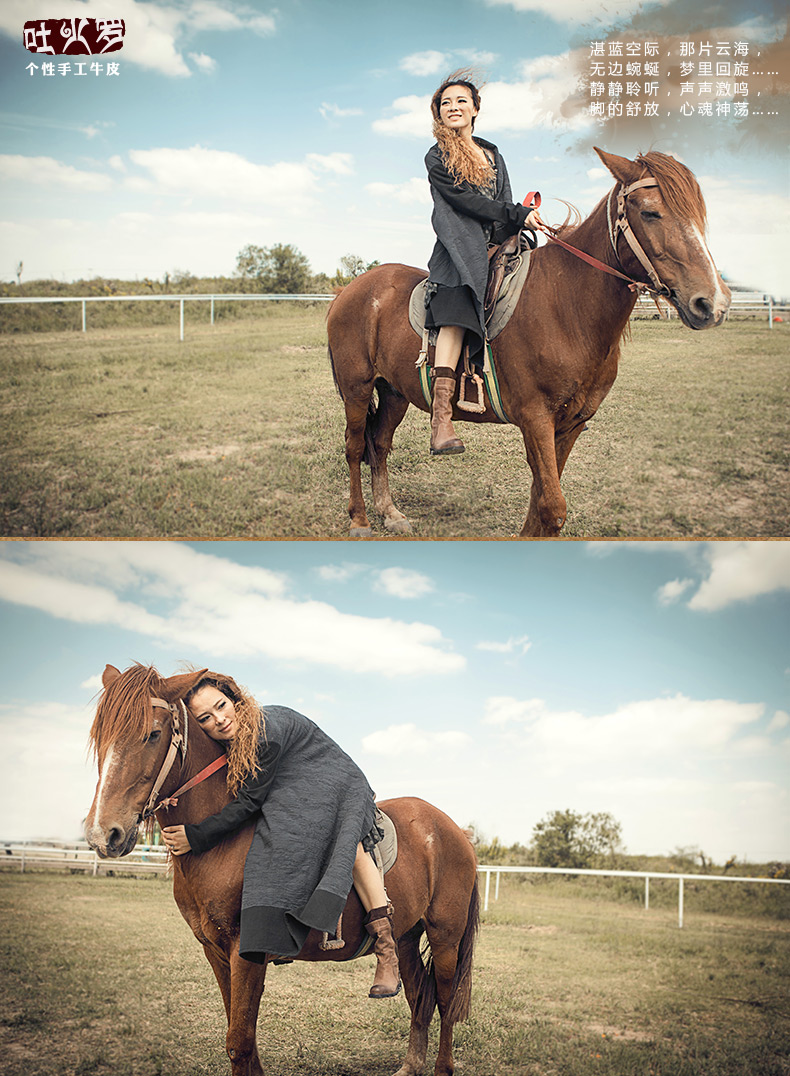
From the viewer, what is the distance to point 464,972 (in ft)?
12.5

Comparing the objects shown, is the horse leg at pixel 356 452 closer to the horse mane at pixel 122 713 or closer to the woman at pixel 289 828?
the woman at pixel 289 828

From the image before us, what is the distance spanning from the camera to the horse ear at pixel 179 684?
2.93 metres

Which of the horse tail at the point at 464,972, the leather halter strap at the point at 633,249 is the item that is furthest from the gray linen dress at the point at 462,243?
the horse tail at the point at 464,972

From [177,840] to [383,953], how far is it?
0.93 meters

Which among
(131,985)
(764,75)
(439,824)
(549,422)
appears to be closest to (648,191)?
(549,422)

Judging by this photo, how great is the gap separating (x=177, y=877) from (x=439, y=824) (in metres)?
1.31

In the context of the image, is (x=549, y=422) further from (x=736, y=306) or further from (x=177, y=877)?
(x=736, y=306)

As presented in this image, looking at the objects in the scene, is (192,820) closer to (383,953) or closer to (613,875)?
(383,953)

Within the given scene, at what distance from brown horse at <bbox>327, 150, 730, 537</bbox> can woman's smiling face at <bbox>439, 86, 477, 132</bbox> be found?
0.87 meters

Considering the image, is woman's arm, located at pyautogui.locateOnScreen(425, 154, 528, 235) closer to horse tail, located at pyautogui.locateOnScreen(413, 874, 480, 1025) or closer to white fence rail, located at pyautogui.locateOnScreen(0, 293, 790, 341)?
horse tail, located at pyautogui.locateOnScreen(413, 874, 480, 1025)

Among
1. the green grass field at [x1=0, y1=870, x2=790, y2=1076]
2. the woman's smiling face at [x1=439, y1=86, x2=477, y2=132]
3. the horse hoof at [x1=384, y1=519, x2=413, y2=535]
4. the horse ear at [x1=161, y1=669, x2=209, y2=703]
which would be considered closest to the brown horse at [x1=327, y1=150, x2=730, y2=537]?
the woman's smiling face at [x1=439, y1=86, x2=477, y2=132]

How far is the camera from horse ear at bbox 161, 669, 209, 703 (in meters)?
2.93

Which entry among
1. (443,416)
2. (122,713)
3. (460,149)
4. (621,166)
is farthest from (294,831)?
(460,149)

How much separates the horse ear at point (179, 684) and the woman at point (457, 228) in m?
1.93
